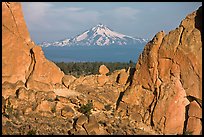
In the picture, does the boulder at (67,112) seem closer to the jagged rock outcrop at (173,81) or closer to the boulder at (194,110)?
the jagged rock outcrop at (173,81)

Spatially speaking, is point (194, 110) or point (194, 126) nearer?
point (194, 126)

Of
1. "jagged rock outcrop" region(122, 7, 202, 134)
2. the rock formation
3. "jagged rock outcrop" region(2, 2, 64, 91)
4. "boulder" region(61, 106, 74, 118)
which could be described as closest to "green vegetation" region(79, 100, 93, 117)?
the rock formation

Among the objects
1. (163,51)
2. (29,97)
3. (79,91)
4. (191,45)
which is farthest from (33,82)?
(191,45)

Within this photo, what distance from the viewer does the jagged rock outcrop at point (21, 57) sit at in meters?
33.5

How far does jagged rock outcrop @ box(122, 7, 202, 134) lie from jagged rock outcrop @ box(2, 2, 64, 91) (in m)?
6.99

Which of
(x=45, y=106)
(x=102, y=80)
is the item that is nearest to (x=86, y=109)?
(x=45, y=106)

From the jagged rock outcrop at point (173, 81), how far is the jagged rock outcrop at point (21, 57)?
699 cm

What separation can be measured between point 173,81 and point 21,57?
42.0ft

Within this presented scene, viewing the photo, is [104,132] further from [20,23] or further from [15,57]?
[20,23]

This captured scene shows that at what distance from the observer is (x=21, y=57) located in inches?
1350

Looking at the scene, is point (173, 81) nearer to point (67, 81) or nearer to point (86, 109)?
point (86, 109)

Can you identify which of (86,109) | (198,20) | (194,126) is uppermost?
(198,20)

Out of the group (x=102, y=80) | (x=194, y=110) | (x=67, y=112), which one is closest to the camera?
(x=194, y=110)

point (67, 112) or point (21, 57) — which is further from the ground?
point (21, 57)
